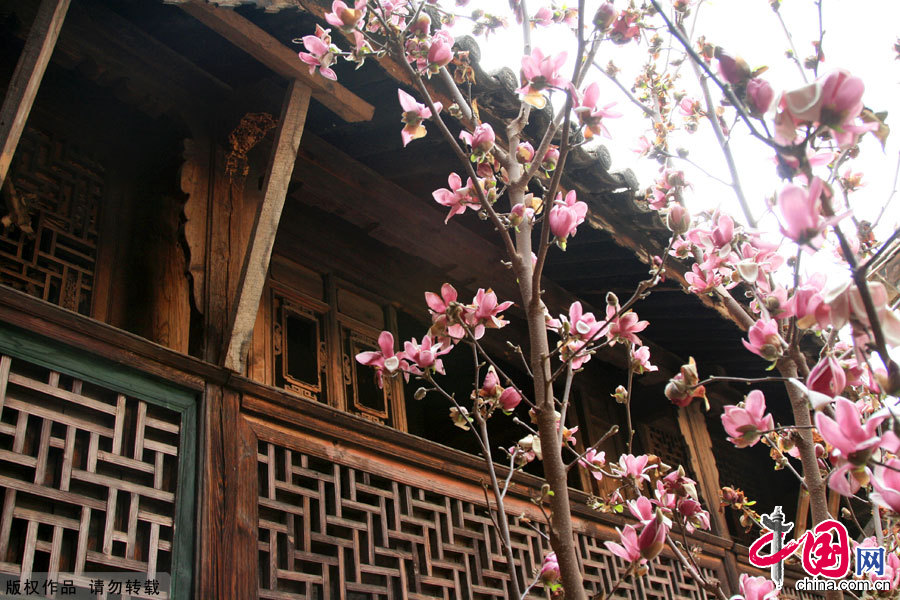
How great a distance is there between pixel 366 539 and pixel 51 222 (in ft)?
6.40

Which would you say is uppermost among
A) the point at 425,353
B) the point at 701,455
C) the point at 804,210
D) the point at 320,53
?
the point at 320,53

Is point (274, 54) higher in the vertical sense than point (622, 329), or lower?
higher

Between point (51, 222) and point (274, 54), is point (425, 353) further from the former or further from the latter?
point (51, 222)

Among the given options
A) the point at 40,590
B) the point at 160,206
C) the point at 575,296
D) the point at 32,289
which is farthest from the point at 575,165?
the point at 40,590

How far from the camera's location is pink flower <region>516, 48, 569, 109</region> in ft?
6.92

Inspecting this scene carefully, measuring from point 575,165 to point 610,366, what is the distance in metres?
2.74

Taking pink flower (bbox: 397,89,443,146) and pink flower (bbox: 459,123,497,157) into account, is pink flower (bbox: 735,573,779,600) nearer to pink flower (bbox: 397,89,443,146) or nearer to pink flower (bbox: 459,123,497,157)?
pink flower (bbox: 459,123,497,157)

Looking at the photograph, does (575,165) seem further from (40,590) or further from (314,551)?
(40,590)

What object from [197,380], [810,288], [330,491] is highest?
[197,380]

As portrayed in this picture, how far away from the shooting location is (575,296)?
5727 mm

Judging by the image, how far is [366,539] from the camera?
295 cm

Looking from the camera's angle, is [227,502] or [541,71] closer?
[541,71]

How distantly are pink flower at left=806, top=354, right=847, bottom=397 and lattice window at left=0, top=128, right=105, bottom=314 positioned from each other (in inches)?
115

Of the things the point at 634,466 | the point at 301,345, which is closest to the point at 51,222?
the point at 301,345
